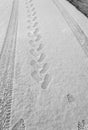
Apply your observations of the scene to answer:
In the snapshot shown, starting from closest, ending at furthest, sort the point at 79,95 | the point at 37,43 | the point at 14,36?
the point at 79,95, the point at 37,43, the point at 14,36

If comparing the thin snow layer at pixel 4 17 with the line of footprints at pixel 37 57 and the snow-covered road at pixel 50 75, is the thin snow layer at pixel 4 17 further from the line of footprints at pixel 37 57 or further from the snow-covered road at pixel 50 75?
the line of footprints at pixel 37 57

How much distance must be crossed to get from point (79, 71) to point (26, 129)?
92cm

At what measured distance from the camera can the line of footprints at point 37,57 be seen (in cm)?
177

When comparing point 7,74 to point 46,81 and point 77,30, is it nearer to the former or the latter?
point 46,81

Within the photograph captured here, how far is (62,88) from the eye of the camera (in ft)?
5.38

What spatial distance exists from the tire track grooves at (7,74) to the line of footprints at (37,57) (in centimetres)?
26

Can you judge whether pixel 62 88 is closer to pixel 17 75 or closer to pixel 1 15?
pixel 17 75

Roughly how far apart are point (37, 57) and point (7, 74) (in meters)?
0.49

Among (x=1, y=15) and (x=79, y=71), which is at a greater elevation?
(x=1, y=15)

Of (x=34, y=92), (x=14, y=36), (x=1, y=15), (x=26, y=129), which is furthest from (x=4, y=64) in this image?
(x=1, y=15)

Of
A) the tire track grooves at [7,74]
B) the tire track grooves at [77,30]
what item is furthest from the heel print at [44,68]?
the tire track grooves at [77,30]

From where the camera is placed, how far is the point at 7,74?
182 centimetres


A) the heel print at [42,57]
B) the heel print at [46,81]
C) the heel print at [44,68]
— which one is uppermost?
the heel print at [42,57]

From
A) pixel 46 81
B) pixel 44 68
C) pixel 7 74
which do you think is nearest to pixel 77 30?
pixel 44 68
